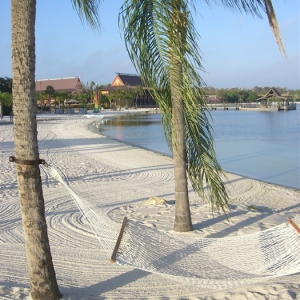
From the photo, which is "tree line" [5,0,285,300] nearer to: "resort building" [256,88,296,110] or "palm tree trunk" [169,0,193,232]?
"palm tree trunk" [169,0,193,232]

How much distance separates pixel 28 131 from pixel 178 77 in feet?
7.81

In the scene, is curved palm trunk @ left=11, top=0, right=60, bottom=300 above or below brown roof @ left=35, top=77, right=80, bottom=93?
below

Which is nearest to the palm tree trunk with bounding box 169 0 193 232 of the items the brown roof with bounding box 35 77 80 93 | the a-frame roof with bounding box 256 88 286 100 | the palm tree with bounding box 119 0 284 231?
the palm tree with bounding box 119 0 284 231

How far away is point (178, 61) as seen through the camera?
16.4 ft

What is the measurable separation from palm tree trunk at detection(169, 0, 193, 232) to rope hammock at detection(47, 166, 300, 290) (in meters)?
0.84

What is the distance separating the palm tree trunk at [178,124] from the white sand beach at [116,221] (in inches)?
12.3

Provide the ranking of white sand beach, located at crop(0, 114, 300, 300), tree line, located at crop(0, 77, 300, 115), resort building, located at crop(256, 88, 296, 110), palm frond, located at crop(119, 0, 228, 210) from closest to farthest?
white sand beach, located at crop(0, 114, 300, 300)
palm frond, located at crop(119, 0, 228, 210)
tree line, located at crop(0, 77, 300, 115)
resort building, located at crop(256, 88, 296, 110)

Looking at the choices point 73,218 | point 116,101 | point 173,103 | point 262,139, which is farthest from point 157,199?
point 116,101

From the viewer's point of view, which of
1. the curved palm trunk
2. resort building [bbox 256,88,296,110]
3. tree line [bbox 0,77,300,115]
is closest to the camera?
the curved palm trunk

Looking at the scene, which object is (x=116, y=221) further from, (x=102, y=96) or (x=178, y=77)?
(x=102, y=96)

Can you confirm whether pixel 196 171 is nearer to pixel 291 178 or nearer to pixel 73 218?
pixel 73 218

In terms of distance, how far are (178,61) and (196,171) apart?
1460 millimetres

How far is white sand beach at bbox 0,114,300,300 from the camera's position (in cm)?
387

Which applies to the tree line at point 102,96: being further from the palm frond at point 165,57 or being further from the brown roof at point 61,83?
the palm frond at point 165,57
